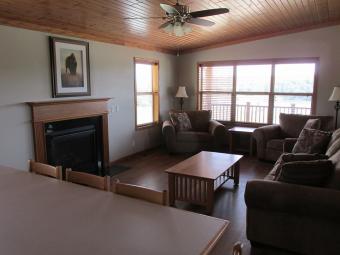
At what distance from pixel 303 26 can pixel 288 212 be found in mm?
4463

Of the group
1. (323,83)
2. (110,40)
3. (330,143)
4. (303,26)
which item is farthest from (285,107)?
(110,40)

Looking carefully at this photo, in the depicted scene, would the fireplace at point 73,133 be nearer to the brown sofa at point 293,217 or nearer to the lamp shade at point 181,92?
the lamp shade at point 181,92

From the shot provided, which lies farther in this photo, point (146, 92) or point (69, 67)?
point (146, 92)

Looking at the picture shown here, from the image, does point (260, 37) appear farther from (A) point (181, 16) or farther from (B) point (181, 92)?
(A) point (181, 16)

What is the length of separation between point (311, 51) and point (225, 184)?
11.3 feet

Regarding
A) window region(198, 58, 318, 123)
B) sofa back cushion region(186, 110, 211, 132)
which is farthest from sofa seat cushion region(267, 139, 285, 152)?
sofa back cushion region(186, 110, 211, 132)

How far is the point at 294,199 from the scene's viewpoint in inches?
91.4

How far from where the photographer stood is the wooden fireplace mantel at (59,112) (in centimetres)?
379

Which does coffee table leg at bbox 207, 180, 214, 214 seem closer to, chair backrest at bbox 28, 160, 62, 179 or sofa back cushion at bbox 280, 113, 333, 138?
chair backrest at bbox 28, 160, 62, 179

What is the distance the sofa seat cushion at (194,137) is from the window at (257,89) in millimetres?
1168

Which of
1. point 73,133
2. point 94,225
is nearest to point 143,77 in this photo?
point 73,133

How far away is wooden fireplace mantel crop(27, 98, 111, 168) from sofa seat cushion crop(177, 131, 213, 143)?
172 cm

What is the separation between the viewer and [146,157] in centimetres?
587

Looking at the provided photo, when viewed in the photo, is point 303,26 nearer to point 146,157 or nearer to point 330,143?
point 330,143
